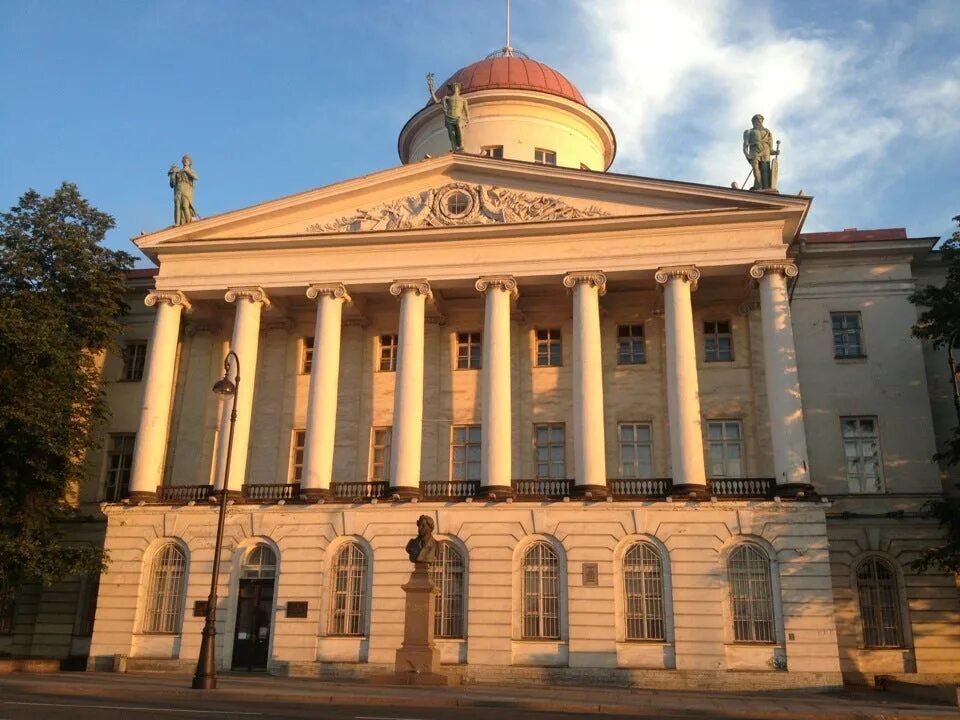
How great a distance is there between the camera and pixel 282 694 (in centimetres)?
1989

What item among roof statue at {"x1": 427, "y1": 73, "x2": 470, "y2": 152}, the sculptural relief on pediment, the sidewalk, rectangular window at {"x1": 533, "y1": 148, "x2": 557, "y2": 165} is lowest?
the sidewalk

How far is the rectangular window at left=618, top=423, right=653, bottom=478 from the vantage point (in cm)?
3103

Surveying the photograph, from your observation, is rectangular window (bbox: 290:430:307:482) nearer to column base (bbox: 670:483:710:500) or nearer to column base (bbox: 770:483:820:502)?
column base (bbox: 670:483:710:500)

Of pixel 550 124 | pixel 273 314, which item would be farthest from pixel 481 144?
pixel 273 314

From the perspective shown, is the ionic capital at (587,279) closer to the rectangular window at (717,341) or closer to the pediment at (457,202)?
the pediment at (457,202)

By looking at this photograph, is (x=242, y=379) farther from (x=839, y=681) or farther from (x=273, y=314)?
(x=839, y=681)

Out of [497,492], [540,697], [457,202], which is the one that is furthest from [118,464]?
[540,697]

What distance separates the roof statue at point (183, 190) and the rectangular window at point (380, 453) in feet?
35.7

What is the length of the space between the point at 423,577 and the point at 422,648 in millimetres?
1860

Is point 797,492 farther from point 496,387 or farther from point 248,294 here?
point 248,294

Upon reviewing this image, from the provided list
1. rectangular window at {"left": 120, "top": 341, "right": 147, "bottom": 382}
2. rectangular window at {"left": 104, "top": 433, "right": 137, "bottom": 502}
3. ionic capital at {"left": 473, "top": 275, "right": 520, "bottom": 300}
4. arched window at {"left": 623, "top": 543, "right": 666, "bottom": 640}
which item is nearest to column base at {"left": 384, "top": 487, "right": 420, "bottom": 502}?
arched window at {"left": 623, "top": 543, "right": 666, "bottom": 640}

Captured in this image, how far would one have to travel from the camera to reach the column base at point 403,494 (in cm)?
2895

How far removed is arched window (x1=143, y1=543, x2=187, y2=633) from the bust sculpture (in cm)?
992

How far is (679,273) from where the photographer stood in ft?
98.6
